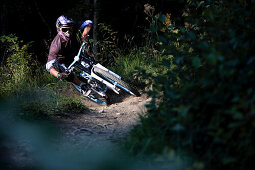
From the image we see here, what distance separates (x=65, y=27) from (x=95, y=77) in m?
1.11

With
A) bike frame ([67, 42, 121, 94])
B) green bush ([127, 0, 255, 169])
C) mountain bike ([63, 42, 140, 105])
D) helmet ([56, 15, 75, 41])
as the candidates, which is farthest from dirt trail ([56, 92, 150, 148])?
helmet ([56, 15, 75, 41])

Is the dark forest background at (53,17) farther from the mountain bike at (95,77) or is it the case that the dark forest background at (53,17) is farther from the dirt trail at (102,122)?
the dirt trail at (102,122)

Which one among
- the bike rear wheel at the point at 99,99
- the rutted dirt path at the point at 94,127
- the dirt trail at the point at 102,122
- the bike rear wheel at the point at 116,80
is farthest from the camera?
the bike rear wheel at the point at 99,99

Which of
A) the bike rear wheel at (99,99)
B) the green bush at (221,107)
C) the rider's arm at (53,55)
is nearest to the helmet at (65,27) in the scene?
the rider's arm at (53,55)

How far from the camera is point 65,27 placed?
5.66 m

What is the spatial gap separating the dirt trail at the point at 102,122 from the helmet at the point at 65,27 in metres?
1.39

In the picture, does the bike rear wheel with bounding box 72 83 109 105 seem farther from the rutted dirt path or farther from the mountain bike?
the rutted dirt path

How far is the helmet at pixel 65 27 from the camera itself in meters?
5.65

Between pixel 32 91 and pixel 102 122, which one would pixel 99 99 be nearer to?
pixel 32 91

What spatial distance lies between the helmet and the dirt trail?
1.39 metres

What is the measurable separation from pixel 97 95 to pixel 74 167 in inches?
135

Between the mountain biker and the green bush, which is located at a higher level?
the mountain biker

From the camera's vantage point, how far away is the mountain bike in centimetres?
554

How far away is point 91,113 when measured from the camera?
504cm
